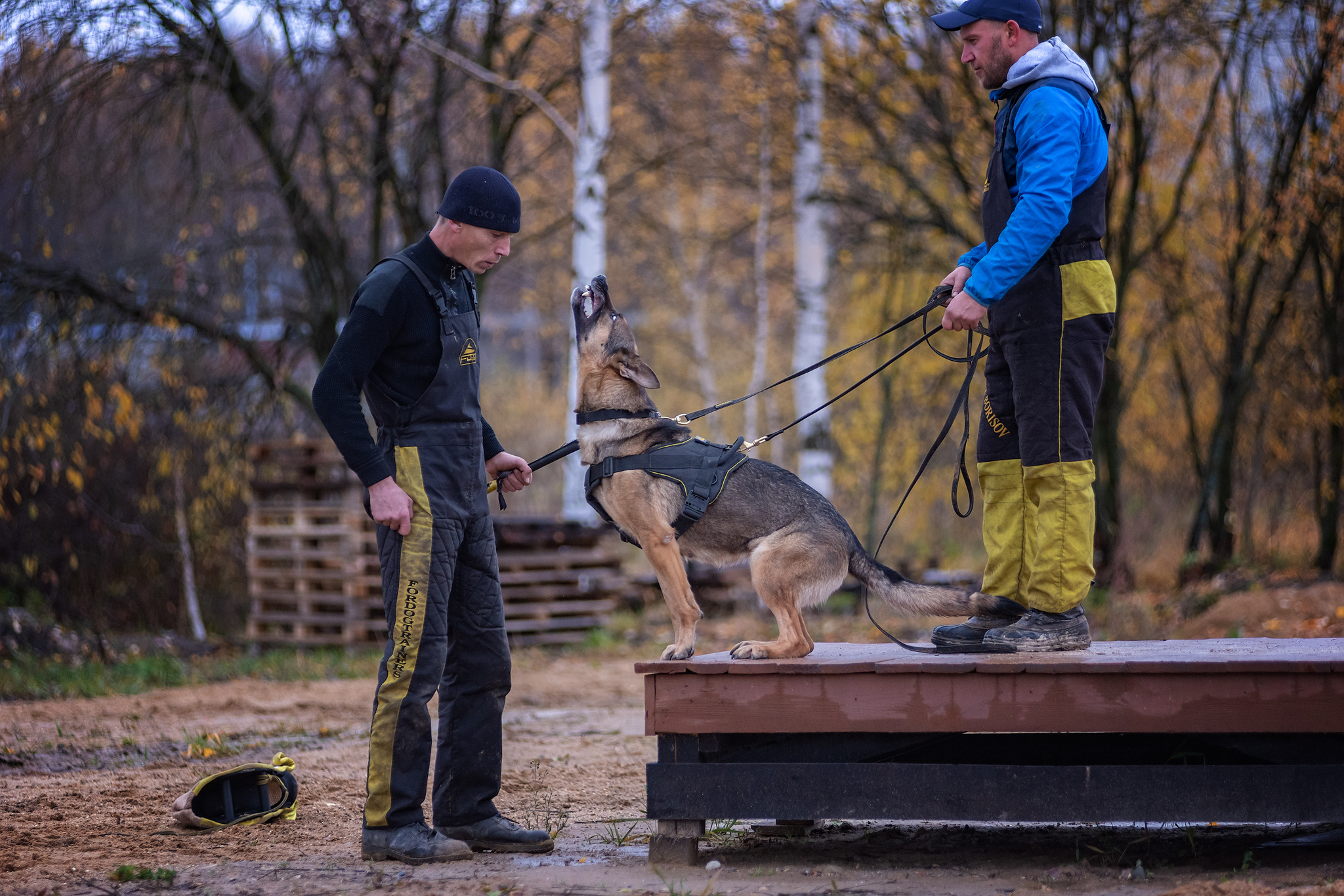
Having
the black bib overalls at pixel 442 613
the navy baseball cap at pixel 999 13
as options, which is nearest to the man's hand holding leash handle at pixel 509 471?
the black bib overalls at pixel 442 613

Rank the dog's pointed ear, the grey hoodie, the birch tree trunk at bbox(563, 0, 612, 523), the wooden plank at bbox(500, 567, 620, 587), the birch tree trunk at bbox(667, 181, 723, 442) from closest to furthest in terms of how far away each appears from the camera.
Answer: the grey hoodie
the dog's pointed ear
the wooden plank at bbox(500, 567, 620, 587)
the birch tree trunk at bbox(563, 0, 612, 523)
the birch tree trunk at bbox(667, 181, 723, 442)

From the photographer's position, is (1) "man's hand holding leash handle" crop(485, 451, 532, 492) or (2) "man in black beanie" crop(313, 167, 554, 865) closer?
(2) "man in black beanie" crop(313, 167, 554, 865)

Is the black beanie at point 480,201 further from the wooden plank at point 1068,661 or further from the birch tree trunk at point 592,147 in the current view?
A: the birch tree trunk at point 592,147

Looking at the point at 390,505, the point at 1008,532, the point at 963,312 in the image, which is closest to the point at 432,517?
the point at 390,505

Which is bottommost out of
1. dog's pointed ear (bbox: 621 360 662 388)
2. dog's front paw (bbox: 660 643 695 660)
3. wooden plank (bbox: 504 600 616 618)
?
wooden plank (bbox: 504 600 616 618)

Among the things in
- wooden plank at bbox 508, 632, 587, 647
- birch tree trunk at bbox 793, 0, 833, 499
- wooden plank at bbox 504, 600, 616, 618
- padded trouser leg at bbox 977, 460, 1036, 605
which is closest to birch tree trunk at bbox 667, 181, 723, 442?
birch tree trunk at bbox 793, 0, 833, 499

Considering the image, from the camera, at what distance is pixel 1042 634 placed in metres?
3.98

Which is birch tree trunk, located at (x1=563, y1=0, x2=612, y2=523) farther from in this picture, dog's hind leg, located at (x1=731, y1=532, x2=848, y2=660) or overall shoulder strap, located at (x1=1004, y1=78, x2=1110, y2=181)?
overall shoulder strap, located at (x1=1004, y1=78, x2=1110, y2=181)

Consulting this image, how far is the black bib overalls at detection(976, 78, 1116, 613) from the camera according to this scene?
3.91 m

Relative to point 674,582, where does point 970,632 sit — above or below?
below

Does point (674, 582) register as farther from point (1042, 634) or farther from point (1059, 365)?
point (1059, 365)

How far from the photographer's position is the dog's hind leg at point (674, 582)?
4.25 metres

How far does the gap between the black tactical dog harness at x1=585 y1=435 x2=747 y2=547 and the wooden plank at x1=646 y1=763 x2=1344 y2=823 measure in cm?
102

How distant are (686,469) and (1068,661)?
1668 mm
